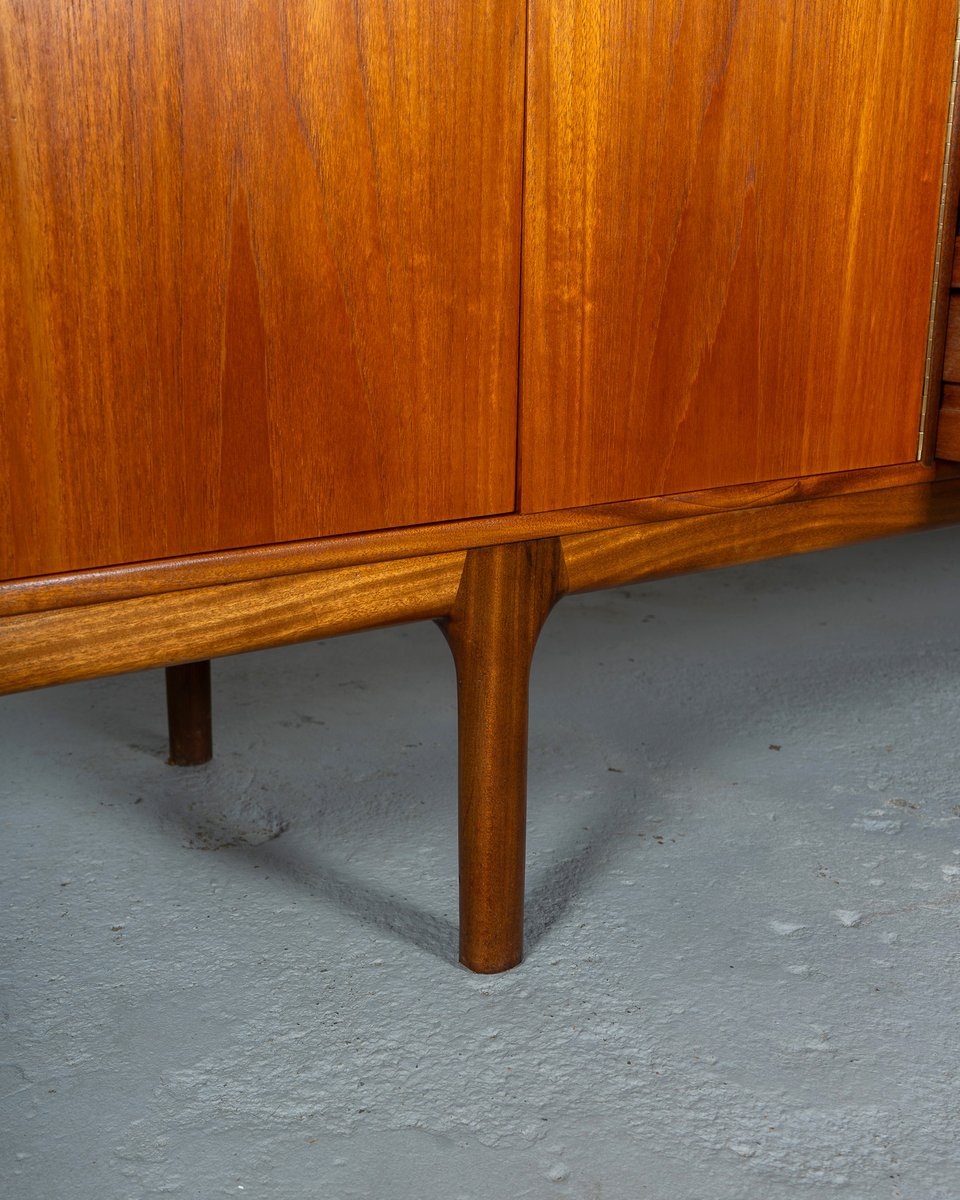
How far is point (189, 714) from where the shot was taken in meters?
1.53

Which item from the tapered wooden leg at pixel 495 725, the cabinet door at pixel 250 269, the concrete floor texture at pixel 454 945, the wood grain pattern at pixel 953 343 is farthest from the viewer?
the wood grain pattern at pixel 953 343

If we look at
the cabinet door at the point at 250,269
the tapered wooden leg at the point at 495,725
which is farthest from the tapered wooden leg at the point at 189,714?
the cabinet door at the point at 250,269

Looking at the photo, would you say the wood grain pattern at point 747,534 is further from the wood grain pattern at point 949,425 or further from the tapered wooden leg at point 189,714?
the tapered wooden leg at point 189,714

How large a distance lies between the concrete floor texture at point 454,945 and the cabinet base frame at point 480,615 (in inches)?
5.2

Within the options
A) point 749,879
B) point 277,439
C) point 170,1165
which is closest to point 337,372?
point 277,439

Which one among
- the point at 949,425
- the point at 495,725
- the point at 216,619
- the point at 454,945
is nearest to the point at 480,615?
the point at 495,725

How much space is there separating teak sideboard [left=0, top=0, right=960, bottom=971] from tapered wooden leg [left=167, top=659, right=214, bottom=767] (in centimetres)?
52

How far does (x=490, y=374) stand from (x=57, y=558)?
1.10ft

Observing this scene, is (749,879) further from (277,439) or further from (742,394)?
(277,439)

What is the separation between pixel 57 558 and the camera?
2.75 ft

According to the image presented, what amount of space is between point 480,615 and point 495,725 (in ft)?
0.32

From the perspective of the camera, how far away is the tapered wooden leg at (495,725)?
1.04 m

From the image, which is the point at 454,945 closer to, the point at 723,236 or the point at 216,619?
the point at 216,619

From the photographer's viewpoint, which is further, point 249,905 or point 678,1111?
point 249,905
